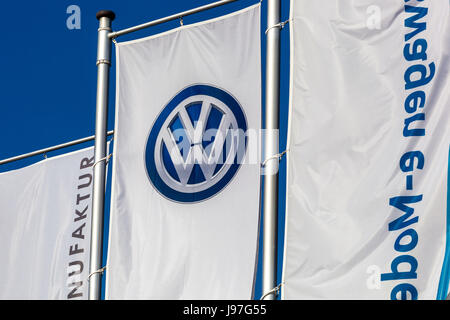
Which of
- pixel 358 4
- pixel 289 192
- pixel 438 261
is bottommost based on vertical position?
pixel 438 261

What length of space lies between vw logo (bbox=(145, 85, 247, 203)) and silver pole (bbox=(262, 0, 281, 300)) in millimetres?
341

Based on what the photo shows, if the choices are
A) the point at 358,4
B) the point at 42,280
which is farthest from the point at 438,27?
the point at 42,280

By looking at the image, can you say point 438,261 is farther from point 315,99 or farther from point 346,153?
point 315,99

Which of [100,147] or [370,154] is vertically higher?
[100,147]

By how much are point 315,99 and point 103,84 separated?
3.49 metres

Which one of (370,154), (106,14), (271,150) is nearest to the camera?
(370,154)

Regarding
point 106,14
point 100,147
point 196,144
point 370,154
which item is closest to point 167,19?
point 106,14

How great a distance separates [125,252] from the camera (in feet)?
36.5

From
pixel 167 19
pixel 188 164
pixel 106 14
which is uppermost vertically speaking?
pixel 106 14

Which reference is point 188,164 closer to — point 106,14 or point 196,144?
point 196,144

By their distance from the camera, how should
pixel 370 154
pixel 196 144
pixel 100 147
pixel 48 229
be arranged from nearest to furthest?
pixel 370 154
pixel 196 144
pixel 100 147
pixel 48 229

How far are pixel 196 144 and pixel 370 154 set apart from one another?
2.14 m

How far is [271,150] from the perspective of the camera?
10141 mm

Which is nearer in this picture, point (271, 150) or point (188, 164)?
point (271, 150)
